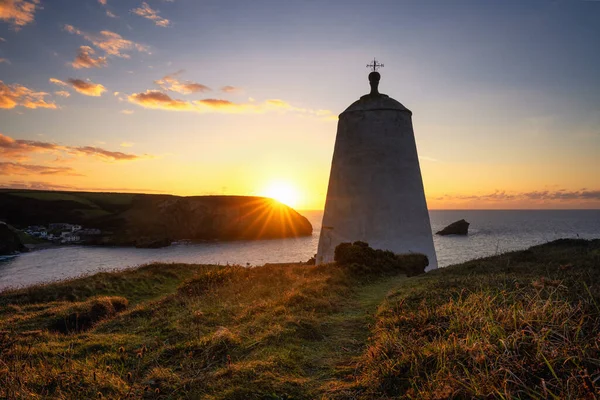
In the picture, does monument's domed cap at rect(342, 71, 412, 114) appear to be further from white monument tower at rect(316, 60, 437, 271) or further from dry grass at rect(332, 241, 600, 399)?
dry grass at rect(332, 241, 600, 399)

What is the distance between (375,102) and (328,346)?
13090mm

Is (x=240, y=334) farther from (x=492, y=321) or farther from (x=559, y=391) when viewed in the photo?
(x=559, y=391)

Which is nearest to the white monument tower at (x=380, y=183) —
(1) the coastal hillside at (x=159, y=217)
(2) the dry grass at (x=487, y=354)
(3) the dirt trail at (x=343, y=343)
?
(3) the dirt trail at (x=343, y=343)

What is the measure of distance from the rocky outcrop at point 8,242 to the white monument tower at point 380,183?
68.7 meters

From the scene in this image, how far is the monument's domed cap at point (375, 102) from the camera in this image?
16.2 metres

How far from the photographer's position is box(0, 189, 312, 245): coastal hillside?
93688 millimetres

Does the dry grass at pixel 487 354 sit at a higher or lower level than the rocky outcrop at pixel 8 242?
higher

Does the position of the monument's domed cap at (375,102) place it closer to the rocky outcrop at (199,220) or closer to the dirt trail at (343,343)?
the dirt trail at (343,343)

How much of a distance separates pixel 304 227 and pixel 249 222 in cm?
1992

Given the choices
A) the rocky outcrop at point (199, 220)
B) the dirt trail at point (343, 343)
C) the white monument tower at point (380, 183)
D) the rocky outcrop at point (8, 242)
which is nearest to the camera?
the dirt trail at point (343, 343)

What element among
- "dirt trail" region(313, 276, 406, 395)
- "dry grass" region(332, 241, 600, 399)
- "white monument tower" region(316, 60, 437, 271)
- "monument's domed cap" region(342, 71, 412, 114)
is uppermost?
"monument's domed cap" region(342, 71, 412, 114)

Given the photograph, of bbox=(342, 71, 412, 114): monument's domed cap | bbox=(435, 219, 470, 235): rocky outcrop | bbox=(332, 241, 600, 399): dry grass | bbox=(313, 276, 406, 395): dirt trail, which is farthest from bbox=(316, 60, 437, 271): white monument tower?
bbox=(435, 219, 470, 235): rocky outcrop

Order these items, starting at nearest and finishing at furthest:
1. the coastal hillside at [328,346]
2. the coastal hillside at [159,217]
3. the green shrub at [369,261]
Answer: the coastal hillside at [328,346], the green shrub at [369,261], the coastal hillside at [159,217]

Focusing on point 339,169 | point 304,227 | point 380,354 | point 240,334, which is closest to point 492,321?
point 380,354
